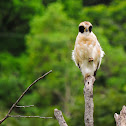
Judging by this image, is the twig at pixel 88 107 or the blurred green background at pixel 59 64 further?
the blurred green background at pixel 59 64

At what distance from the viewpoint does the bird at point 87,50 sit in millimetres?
5031

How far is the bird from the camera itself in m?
5.03

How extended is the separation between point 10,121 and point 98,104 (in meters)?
2.83

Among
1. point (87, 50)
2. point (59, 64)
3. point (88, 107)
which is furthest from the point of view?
point (59, 64)

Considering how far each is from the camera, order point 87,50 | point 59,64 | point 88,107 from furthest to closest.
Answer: point 59,64 < point 87,50 < point 88,107

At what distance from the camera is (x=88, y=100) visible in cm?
377

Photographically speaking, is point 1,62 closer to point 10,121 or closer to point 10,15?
point 10,15

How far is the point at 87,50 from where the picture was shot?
5.15 meters

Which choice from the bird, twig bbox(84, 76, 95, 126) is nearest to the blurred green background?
the bird

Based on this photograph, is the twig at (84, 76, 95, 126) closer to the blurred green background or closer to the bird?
the bird

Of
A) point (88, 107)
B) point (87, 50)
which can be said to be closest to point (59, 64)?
point (87, 50)

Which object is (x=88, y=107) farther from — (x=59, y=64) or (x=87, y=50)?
(x=59, y=64)

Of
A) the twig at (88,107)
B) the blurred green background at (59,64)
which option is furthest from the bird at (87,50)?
the blurred green background at (59,64)

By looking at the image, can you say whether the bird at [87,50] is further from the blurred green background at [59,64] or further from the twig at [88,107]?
the blurred green background at [59,64]
